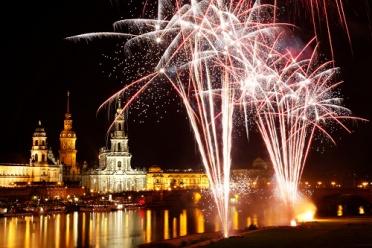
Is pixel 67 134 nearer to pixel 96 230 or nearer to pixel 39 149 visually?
pixel 39 149

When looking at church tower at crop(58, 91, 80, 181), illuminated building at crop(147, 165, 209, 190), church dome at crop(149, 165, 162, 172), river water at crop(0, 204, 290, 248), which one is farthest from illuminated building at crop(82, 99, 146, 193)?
river water at crop(0, 204, 290, 248)

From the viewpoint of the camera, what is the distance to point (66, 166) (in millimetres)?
101062

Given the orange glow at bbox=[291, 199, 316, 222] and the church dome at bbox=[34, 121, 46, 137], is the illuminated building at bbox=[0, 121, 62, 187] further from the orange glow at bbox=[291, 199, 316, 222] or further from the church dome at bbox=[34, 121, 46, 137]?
the orange glow at bbox=[291, 199, 316, 222]

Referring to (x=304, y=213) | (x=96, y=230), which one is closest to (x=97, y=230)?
(x=96, y=230)

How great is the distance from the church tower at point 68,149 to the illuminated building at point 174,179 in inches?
694

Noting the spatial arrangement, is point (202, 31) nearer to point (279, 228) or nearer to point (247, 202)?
point (279, 228)

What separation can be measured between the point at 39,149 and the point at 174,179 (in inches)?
1337

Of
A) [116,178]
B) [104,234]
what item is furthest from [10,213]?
[116,178]

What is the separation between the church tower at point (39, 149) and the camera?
91.1 m

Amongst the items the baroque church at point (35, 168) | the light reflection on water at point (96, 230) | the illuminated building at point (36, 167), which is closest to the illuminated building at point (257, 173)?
the baroque church at point (35, 168)

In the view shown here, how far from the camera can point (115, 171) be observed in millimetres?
98312

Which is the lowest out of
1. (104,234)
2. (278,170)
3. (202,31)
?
(104,234)

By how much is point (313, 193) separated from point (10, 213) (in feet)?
118

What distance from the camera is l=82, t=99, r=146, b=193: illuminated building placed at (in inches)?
3846
